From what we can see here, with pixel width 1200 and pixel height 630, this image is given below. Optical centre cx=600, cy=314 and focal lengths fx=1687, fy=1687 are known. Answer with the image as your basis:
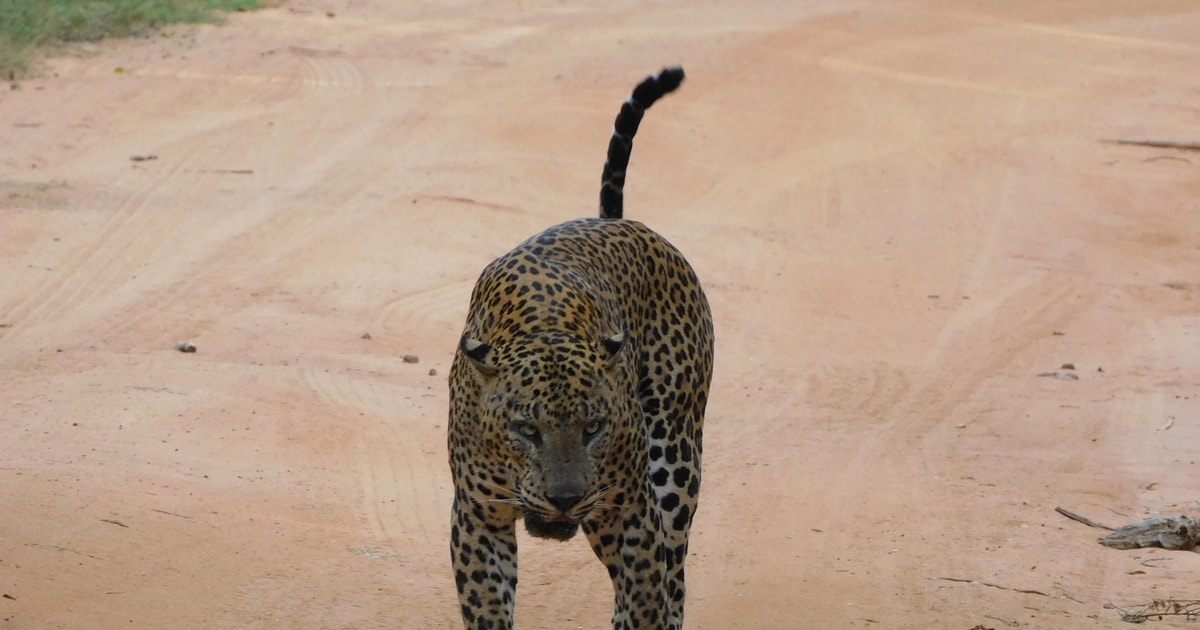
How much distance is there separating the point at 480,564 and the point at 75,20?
16.2 m

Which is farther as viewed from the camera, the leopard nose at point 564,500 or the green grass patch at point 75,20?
the green grass patch at point 75,20

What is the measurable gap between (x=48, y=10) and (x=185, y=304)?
9.97 m

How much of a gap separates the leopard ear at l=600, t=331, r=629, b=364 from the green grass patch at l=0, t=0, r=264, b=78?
14.2m

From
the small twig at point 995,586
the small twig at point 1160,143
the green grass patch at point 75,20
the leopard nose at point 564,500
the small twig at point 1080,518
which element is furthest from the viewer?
the small twig at point 1160,143

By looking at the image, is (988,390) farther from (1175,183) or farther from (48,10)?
(48,10)

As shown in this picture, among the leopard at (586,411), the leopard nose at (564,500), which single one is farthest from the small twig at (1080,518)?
the leopard nose at (564,500)

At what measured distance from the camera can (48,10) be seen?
20.6 meters

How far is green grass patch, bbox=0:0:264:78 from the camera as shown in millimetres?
19125

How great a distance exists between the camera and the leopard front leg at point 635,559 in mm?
6059

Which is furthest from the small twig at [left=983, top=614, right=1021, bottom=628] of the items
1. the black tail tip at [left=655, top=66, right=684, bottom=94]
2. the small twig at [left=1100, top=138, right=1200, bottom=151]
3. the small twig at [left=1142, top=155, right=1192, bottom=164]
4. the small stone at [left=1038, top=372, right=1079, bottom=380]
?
the small twig at [left=1100, top=138, right=1200, bottom=151]

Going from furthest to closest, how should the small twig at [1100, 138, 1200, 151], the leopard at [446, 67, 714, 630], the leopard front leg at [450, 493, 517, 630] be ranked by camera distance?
the small twig at [1100, 138, 1200, 151] < the leopard front leg at [450, 493, 517, 630] < the leopard at [446, 67, 714, 630]

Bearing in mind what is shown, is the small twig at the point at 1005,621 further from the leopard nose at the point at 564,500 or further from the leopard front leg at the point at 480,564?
the leopard nose at the point at 564,500

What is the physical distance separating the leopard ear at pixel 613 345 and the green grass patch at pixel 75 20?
557 inches

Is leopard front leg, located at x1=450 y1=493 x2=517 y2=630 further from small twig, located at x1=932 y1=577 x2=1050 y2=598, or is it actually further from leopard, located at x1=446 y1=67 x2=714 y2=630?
small twig, located at x1=932 y1=577 x2=1050 y2=598
